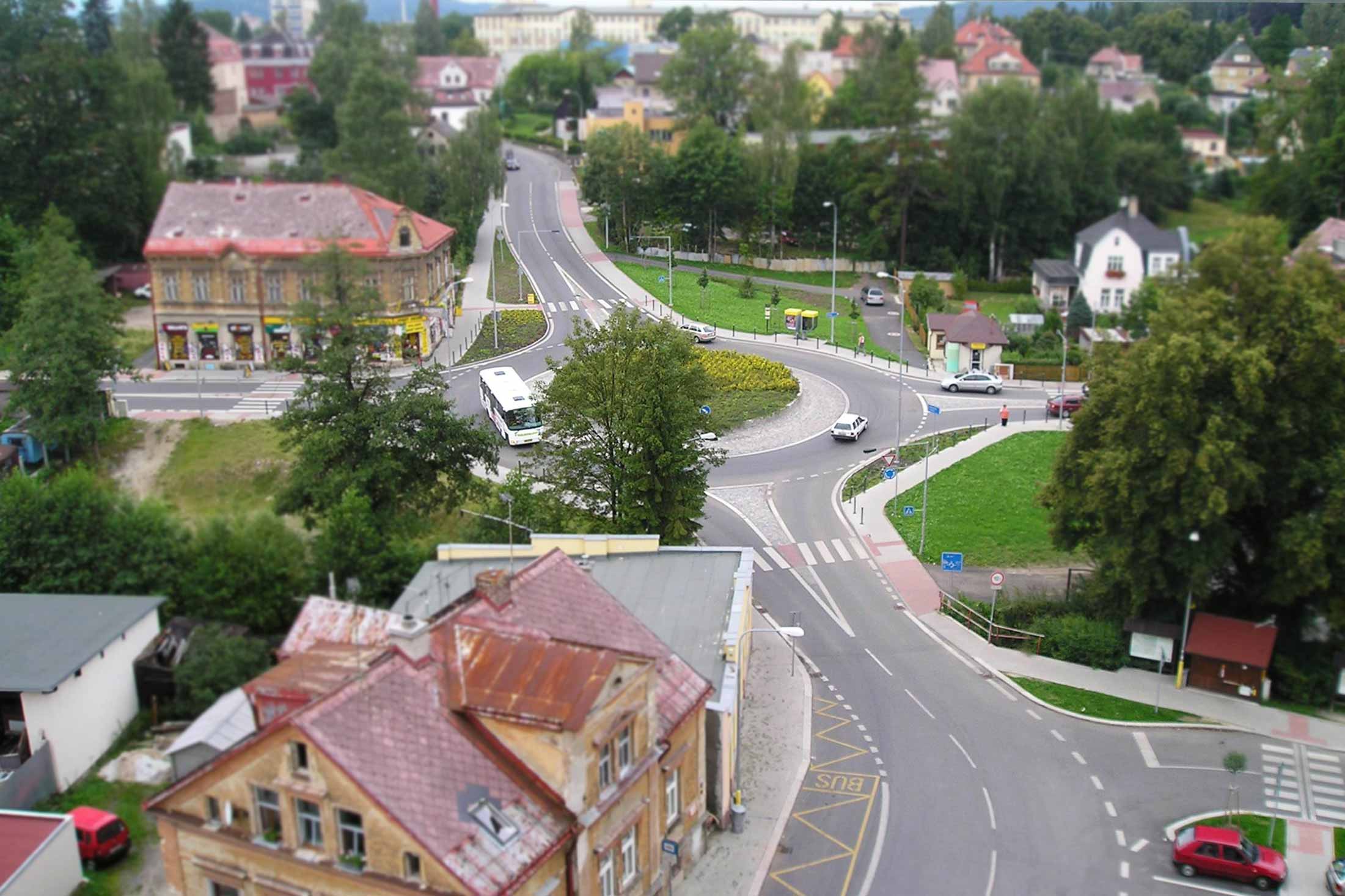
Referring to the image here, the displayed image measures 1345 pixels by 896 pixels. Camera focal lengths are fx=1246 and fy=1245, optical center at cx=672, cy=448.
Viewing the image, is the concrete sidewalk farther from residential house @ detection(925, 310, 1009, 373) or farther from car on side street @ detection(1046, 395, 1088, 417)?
residential house @ detection(925, 310, 1009, 373)

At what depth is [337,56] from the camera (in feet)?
333

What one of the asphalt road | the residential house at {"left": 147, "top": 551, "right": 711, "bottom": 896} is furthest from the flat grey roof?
the asphalt road

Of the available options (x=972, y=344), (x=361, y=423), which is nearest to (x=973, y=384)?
(x=972, y=344)

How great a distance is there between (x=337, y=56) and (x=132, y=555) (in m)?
88.0

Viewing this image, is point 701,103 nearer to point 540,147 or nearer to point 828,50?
point 540,147

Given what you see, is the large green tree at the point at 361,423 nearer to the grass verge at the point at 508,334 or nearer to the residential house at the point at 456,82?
the grass verge at the point at 508,334

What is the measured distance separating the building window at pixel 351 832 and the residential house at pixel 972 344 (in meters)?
49.9

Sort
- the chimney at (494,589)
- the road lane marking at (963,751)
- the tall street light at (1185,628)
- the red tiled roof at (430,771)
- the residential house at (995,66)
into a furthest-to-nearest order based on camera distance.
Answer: the residential house at (995,66), the tall street light at (1185,628), the road lane marking at (963,751), the chimney at (494,589), the red tiled roof at (430,771)

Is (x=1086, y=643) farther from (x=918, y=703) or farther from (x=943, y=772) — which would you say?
(x=943, y=772)

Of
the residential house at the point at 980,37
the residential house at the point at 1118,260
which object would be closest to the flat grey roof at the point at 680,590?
the residential house at the point at 1118,260

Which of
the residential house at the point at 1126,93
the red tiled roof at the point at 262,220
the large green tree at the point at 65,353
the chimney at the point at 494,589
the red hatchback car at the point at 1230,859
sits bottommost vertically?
the red hatchback car at the point at 1230,859

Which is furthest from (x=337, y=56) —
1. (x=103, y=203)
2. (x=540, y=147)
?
(x=103, y=203)

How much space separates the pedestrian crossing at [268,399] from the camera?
4453 centimetres

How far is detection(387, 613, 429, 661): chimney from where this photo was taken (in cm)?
1914
